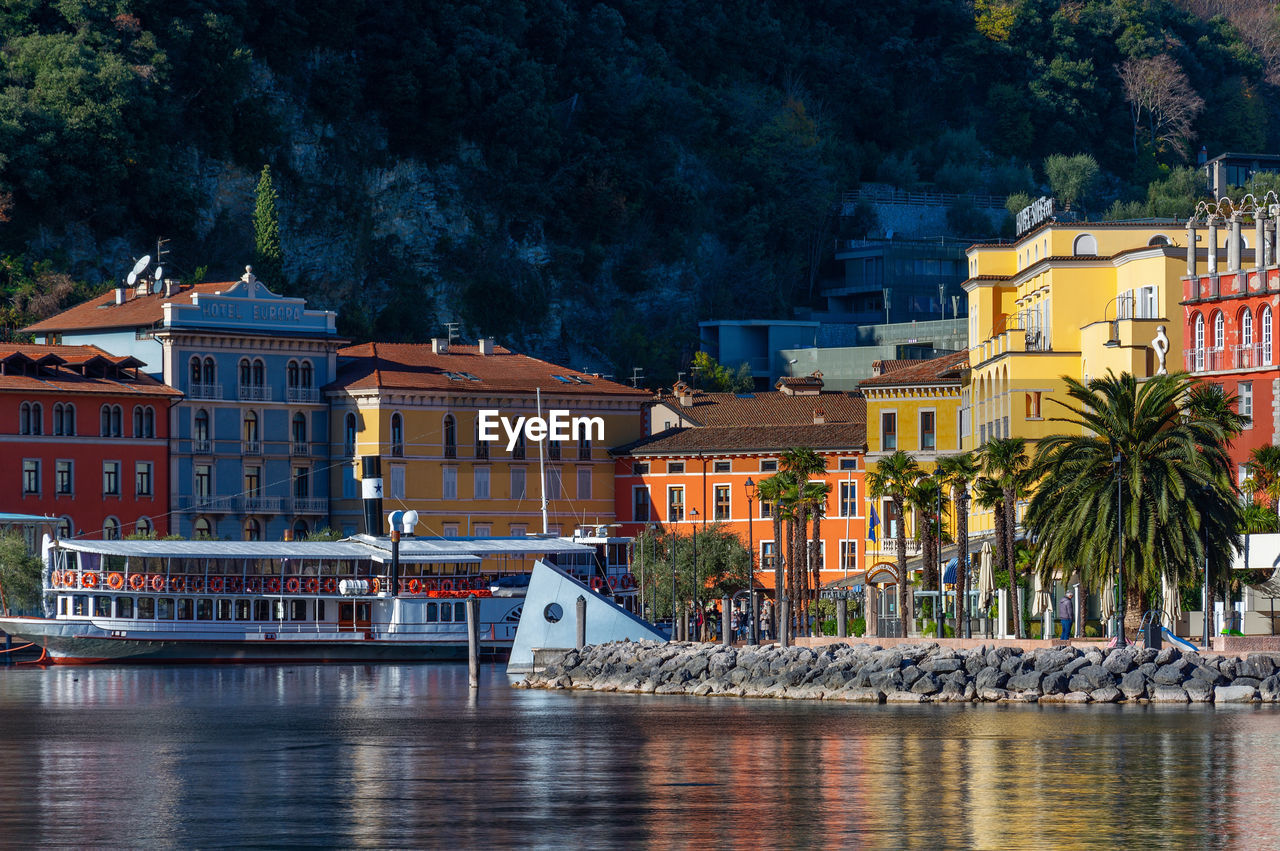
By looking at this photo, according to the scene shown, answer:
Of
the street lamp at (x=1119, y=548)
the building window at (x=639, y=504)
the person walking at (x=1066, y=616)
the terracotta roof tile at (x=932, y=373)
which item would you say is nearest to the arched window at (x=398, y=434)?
the building window at (x=639, y=504)

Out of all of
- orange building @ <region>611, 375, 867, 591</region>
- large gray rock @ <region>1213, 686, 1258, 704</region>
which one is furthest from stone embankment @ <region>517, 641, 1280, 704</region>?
orange building @ <region>611, 375, 867, 591</region>

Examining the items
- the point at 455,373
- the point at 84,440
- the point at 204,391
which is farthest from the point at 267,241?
the point at 84,440

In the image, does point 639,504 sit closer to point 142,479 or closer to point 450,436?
point 450,436

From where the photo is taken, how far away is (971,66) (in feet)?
583

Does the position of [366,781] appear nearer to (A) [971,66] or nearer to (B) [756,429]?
(B) [756,429]

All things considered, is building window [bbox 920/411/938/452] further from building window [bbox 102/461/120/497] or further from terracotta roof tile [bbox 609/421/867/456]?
building window [bbox 102/461/120/497]

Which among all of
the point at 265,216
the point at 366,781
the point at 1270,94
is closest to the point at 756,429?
the point at 265,216

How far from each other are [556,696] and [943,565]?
30310 mm

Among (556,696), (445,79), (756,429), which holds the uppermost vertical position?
(445,79)

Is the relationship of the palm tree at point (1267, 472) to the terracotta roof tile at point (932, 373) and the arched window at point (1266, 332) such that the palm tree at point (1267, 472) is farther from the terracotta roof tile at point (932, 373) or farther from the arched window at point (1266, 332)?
the terracotta roof tile at point (932, 373)

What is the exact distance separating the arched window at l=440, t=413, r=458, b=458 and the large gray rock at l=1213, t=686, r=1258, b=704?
63.5 meters

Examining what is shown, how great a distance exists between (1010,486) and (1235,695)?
694 inches

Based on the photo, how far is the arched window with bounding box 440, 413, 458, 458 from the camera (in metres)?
114

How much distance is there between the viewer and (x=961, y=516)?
246 ft
